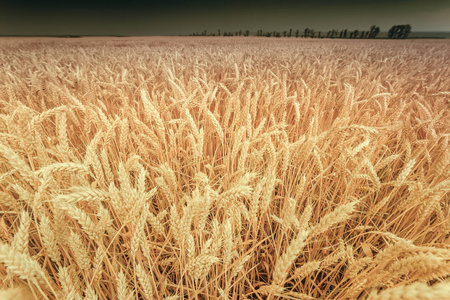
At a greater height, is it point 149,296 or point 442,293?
point 442,293

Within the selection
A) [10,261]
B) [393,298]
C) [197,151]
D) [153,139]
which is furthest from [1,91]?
[393,298]

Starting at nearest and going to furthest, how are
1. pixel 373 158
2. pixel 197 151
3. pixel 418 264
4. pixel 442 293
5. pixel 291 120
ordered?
pixel 442 293, pixel 418 264, pixel 197 151, pixel 373 158, pixel 291 120

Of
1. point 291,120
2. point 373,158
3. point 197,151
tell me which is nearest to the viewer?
point 197,151

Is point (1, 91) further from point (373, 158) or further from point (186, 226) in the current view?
point (373, 158)

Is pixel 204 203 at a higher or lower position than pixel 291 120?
higher

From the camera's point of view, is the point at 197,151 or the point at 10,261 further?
the point at 197,151

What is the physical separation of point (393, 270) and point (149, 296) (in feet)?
2.01

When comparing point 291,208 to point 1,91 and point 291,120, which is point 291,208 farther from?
point 1,91

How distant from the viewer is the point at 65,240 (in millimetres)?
641

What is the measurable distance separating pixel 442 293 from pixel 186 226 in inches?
18.9

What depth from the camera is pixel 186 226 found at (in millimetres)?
580

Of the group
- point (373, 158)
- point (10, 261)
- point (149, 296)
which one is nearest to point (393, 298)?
point (149, 296)

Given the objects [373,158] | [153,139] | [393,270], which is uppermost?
[153,139]

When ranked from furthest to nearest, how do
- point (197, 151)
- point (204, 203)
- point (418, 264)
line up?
point (197, 151) → point (204, 203) → point (418, 264)
